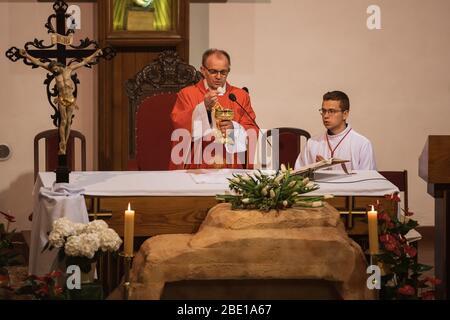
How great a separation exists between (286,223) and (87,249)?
3.27ft

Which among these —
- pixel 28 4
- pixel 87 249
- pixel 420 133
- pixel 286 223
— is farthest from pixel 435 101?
pixel 87 249

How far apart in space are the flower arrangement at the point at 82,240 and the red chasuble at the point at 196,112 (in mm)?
2326

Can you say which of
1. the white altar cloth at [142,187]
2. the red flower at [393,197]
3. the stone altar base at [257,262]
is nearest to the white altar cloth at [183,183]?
the white altar cloth at [142,187]

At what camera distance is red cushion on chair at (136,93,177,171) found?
327 inches

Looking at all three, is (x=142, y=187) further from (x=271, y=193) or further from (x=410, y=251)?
(x=410, y=251)

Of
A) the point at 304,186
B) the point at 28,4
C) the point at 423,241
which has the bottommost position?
the point at 423,241

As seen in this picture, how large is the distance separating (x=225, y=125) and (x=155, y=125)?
117 cm

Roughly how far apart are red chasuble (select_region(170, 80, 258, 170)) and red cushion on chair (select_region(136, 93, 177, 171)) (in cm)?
34

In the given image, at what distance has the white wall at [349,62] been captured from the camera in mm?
9430

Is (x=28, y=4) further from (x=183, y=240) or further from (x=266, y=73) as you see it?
(x=183, y=240)

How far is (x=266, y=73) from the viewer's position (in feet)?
31.1

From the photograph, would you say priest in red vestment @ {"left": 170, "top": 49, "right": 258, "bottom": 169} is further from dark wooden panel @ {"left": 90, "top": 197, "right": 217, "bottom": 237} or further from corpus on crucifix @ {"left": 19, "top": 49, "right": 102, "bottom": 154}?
corpus on crucifix @ {"left": 19, "top": 49, "right": 102, "bottom": 154}

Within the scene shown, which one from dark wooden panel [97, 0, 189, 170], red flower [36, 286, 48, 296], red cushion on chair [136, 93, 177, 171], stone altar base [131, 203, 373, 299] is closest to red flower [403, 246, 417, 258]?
stone altar base [131, 203, 373, 299]

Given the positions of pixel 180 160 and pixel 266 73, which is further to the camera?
pixel 266 73
